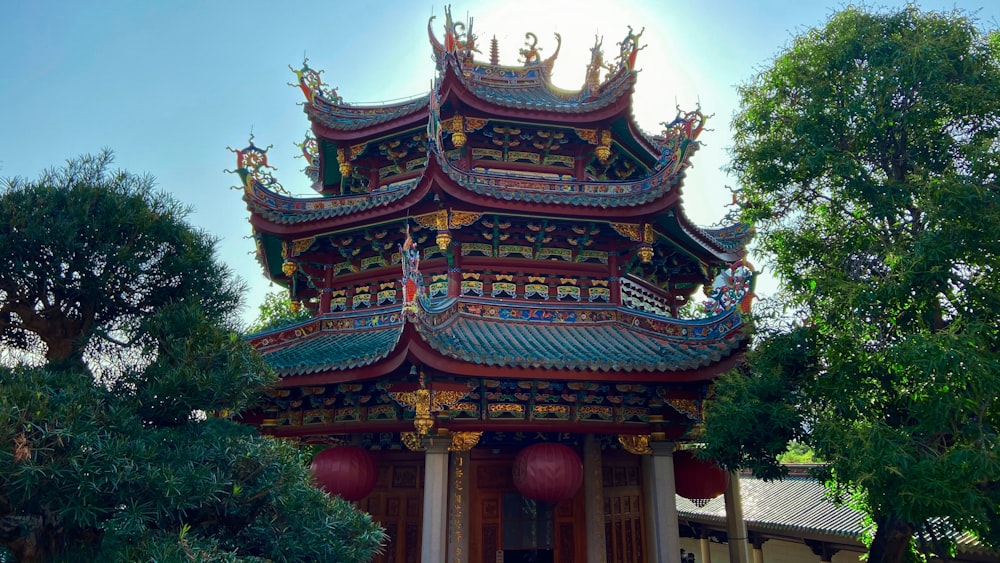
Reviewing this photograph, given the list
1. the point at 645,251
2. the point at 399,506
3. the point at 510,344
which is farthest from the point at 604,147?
the point at 399,506

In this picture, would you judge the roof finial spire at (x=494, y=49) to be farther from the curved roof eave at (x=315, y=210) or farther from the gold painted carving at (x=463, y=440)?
the gold painted carving at (x=463, y=440)

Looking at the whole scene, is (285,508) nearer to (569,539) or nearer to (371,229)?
(569,539)

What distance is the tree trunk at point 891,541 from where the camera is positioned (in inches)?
274

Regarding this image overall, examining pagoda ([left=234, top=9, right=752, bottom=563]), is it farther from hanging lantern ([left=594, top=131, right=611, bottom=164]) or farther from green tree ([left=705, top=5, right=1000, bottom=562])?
green tree ([left=705, top=5, right=1000, bottom=562])

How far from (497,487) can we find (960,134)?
25.6 ft

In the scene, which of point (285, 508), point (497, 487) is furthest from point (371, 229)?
point (285, 508)

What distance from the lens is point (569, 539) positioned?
9.62 m

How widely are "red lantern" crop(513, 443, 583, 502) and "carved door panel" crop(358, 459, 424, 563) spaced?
1.95 metres

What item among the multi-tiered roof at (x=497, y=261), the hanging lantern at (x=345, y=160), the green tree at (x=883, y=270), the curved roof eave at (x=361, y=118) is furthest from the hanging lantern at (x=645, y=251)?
the hanging lantern at (x=345, y=160)

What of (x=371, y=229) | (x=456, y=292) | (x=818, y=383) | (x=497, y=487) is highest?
A: (x=371, y=229)

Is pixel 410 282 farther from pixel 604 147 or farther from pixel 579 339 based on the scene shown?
pixel 604 147

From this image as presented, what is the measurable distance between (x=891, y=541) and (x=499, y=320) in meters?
6.04

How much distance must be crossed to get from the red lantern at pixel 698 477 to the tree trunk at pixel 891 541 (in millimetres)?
3060

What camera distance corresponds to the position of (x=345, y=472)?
9062 millimetres
